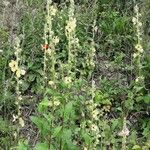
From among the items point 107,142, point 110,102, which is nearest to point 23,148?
point 107,142

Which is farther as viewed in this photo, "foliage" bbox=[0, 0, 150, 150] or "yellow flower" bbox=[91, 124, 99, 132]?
"foliage" bbox=[0, 0, 150, 150]

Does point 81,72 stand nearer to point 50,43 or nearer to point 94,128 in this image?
point 50,43

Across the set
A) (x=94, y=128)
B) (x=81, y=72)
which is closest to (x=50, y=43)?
(x=94, y=128)

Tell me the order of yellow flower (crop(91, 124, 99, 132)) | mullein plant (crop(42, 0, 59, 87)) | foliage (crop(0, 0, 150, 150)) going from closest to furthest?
yellow flower (crop(91, 124, 99, 132)) → mullein plant (crop(42, 0, 59, 87)) → foliage (crop(0, 0, 150, 150))

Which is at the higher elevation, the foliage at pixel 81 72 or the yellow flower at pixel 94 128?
the foliage at pixel 81 72

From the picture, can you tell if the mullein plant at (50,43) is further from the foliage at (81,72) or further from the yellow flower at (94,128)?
the yellow flower at (94,128)

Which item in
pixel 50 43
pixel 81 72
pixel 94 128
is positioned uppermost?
pixel 50 43

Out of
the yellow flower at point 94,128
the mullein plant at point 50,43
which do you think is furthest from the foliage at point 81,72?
the yellow flower at point 94,128

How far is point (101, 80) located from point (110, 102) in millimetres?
355

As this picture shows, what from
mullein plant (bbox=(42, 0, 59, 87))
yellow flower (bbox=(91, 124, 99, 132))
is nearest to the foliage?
mullein plant (bbox=(42, 0, 59, 87))

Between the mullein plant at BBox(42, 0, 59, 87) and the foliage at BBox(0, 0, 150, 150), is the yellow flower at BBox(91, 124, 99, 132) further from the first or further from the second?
the mullein plant at BBox(42, 0, 59, 87)

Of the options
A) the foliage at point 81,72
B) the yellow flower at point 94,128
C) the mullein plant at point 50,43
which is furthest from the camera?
the foliage at point 81,72

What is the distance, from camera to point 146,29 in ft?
17.3

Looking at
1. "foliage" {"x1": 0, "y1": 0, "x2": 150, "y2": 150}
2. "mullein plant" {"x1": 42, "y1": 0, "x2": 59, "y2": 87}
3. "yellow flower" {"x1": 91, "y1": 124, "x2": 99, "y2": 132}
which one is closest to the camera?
"yellow flower" {"x1": 91, "y1": 124, "x2": 99, "y2": 132}
